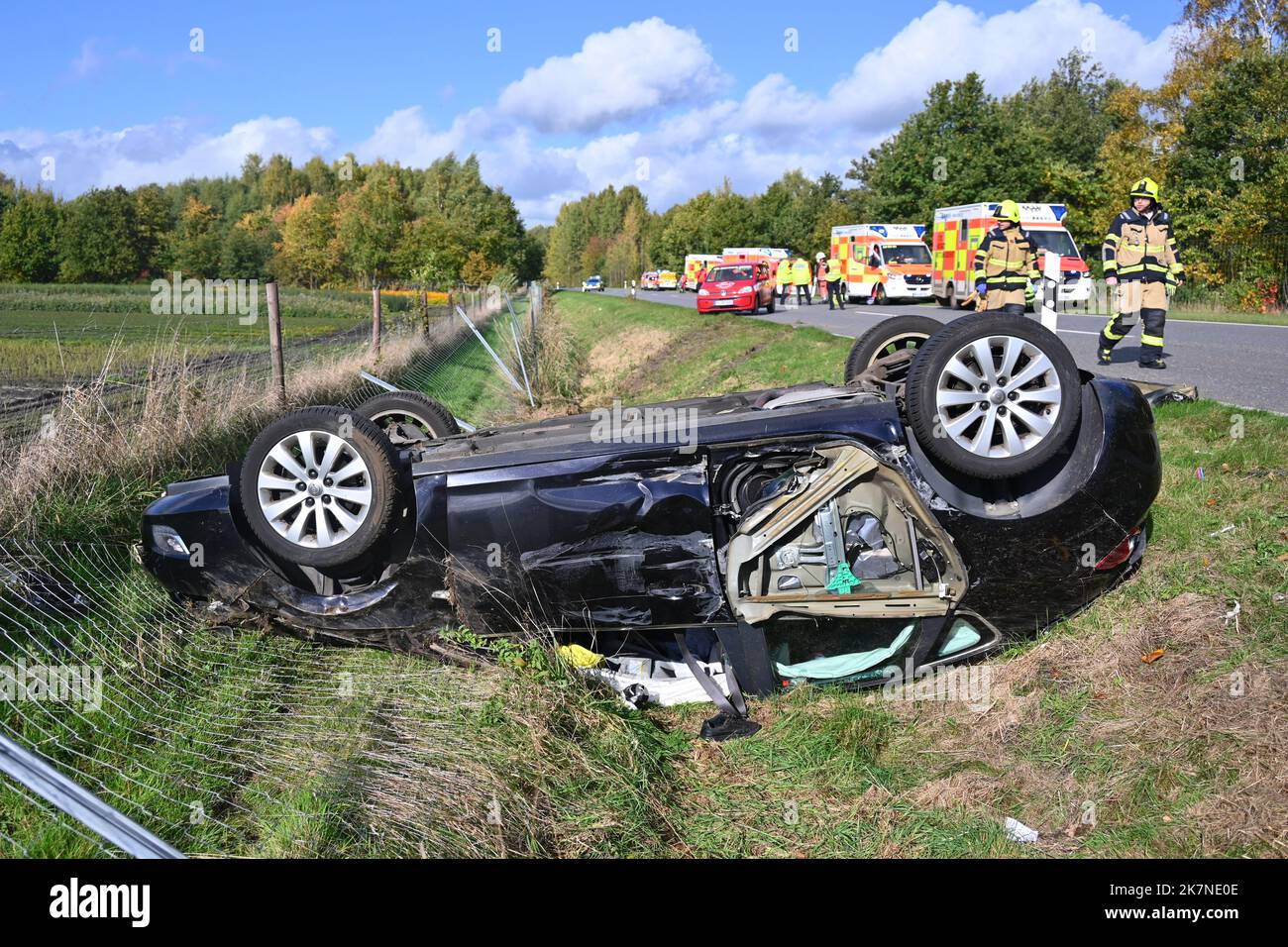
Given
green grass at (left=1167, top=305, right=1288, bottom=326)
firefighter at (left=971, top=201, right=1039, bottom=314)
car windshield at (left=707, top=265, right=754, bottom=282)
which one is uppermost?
car windshield at (left=707, top=265, right=754, bottom=282)

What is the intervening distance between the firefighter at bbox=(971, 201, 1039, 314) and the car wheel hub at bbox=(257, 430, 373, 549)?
8.52 m

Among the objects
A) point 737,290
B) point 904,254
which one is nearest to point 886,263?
point 904,254

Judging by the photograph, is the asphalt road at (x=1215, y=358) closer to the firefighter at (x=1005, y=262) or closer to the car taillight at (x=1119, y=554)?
the firefighter at (x=1005, y=262)

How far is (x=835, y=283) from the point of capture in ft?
97.5

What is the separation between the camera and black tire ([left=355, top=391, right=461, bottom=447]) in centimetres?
596

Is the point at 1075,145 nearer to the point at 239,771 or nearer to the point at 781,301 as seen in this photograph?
the point at 781,301

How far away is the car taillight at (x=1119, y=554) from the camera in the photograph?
14.3 ft

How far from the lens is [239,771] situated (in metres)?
3.93

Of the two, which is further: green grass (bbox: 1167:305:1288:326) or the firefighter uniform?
the firefighter uniform

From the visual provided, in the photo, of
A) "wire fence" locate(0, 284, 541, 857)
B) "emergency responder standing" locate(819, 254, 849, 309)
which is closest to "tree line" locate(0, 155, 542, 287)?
"emergency responder standing" locate(819, 254, 849, 309)

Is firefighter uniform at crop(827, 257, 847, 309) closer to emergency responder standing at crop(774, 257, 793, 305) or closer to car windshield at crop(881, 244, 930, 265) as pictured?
car windshield at crop(881, 244, 930, 265)

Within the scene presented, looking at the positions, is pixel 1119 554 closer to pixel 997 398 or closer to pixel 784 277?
pixel 997 398

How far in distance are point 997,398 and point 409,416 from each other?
342 cm

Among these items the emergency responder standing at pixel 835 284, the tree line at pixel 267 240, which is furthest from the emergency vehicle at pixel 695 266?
the emergency responder standing at pixel 835 284
